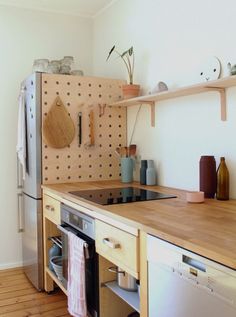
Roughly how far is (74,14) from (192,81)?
70.1 inches

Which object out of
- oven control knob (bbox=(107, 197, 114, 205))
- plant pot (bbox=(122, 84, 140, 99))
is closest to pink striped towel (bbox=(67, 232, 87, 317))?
oven control knob (bbox=(107, 197, 114, 205))

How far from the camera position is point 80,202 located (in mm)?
1992

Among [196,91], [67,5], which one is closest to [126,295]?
[196,91]

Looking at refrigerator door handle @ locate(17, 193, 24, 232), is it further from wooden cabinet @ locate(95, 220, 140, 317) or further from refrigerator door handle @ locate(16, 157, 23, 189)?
wooden cabinet @ locate(95, 220, 140, 317)

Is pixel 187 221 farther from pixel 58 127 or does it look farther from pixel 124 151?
pixel 58 127

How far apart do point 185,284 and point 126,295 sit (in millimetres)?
719

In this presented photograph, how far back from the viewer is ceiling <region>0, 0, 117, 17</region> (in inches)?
125

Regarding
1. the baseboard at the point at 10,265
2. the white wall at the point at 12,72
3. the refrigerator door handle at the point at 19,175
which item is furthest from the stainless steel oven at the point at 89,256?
the baseboard at the point at 10,265

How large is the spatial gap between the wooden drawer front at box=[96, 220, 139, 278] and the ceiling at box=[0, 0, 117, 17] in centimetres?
225

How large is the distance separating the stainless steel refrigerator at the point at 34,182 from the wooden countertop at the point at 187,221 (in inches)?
23.1

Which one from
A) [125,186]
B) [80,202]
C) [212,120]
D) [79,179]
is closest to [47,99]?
[79,179]

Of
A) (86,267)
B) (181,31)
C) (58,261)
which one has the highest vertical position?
(181,31)

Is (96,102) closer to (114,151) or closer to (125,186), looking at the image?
(114,151)

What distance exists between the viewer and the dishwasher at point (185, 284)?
3.32 ft
